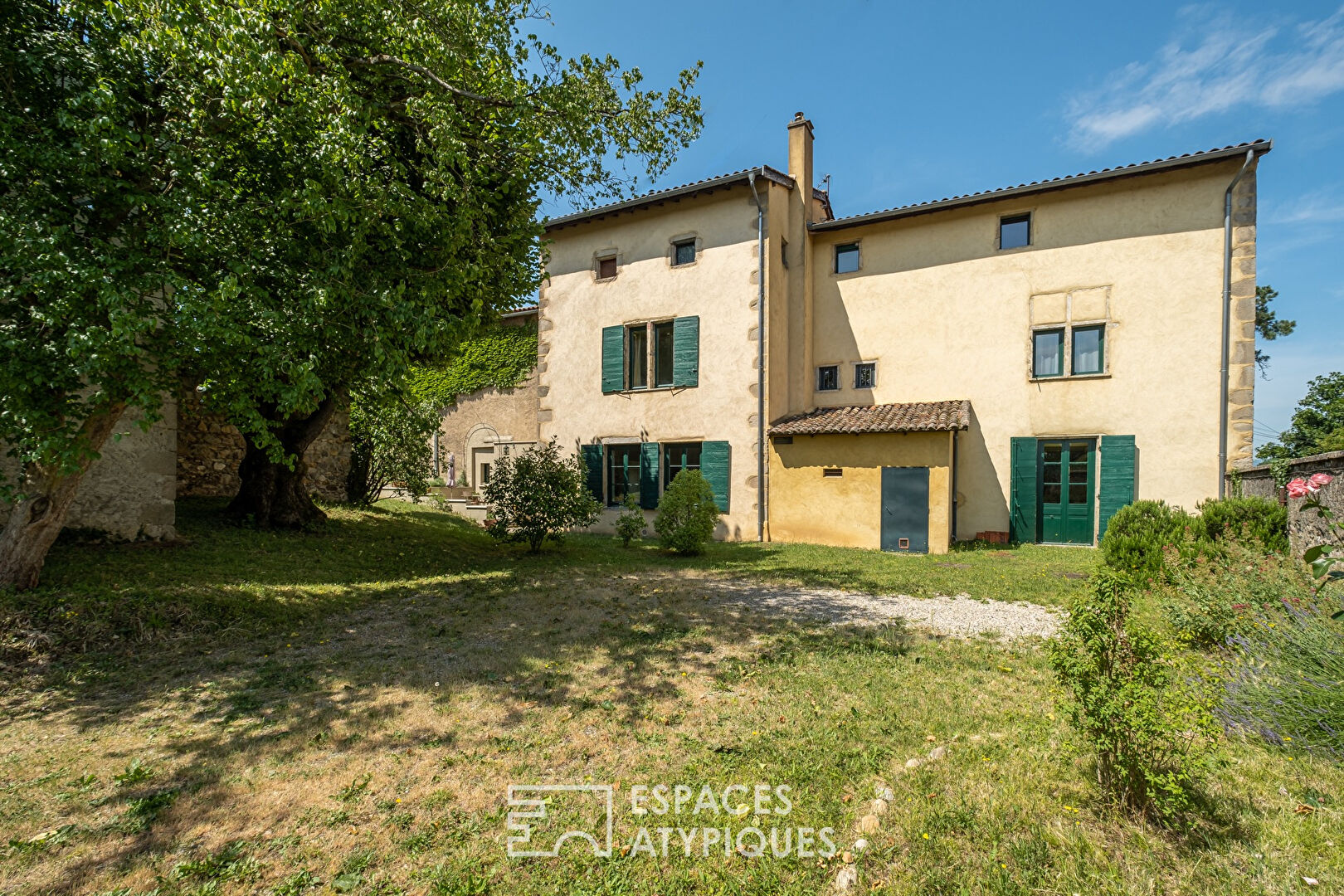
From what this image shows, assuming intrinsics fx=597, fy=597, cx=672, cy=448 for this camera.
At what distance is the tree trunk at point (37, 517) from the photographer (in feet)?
18.0

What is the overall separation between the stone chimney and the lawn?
439 inches

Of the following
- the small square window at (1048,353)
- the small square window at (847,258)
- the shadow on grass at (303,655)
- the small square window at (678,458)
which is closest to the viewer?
the shadow on grass at (303,655)

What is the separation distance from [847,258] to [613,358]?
609 cm

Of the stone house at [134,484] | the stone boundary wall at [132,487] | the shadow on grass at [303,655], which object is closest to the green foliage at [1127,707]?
the shadow on grass at [303,655]

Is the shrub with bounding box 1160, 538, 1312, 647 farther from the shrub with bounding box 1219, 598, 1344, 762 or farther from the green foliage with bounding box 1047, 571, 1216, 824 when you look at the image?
the green foliage with bounding box 1047, 571, 1216, 824

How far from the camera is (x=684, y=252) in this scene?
1412cm

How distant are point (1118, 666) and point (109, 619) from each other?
764cm

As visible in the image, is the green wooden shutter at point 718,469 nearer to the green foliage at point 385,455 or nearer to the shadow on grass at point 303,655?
the shadow on grass at point 303,655

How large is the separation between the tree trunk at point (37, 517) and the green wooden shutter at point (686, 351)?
993 centimetres

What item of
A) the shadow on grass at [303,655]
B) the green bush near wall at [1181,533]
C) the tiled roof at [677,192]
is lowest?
the shadow on grass at [303,655]

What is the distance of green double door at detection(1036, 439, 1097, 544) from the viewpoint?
11.7 meters

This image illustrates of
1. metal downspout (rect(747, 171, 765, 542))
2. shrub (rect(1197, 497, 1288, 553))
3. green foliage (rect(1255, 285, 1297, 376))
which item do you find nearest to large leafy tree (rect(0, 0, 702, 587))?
metal downspout (rect(747, 171, 765, 542))

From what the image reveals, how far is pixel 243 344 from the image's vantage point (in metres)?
5.03

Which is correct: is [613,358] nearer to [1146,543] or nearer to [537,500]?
[537,500]
